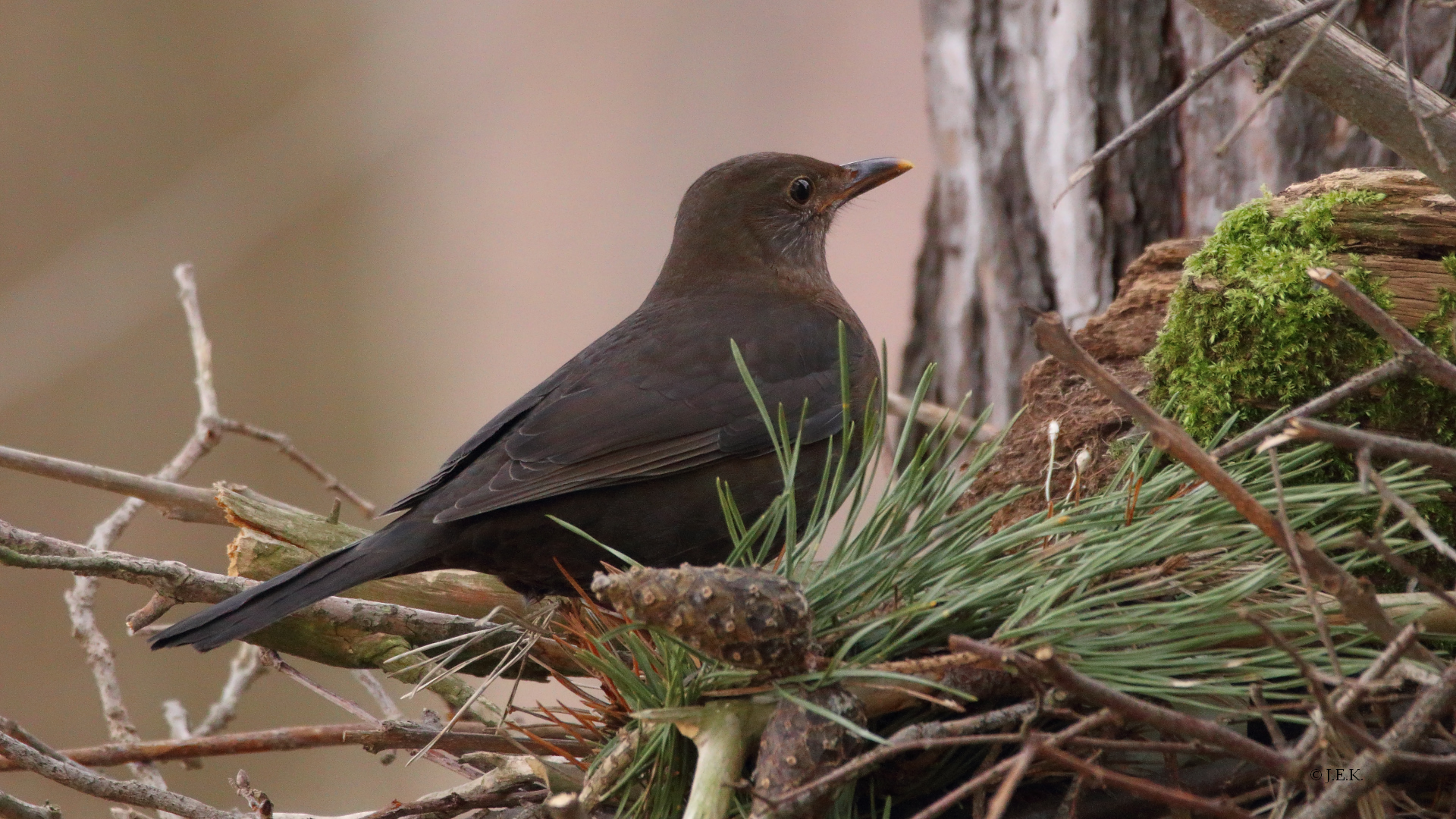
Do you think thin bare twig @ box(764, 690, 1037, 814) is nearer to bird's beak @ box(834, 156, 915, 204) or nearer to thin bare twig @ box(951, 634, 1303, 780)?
thin bare twig @ box(951, 634, 1303, 780)

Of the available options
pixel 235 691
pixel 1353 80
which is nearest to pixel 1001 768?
pixel 1353 80

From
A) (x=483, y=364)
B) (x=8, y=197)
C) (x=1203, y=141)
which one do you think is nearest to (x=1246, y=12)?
(x=1203, y=141)

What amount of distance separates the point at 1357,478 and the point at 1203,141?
1392mm

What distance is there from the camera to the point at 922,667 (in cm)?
135

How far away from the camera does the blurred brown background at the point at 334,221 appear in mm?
4305

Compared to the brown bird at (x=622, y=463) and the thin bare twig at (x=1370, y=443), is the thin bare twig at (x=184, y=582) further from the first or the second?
Result: the thin bare twig at (x=1370, y=443)

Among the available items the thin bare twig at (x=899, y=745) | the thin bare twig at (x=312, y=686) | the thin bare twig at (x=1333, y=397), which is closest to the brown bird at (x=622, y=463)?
the thin bare twig at (x=312, y=686)

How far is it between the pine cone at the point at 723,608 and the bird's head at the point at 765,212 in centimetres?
225

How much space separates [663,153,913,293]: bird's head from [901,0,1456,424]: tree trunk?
26 cm

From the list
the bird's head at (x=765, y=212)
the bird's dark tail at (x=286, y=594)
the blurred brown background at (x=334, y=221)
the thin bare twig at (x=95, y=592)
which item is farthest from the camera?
the blurred brown background at (x=334, y=221)

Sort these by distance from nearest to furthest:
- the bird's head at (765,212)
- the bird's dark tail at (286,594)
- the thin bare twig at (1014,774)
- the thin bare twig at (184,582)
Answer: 1. the thin bare twig at (1014,774)
2. the thin bare twig at (184,582)
3. the bird's dark tail at (286,594)
4. the bird's head at (765,212)

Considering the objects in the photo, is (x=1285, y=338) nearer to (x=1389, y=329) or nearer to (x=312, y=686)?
(x=1389, y=329)

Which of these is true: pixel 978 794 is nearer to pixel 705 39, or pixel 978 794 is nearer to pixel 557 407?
pixel 557 407

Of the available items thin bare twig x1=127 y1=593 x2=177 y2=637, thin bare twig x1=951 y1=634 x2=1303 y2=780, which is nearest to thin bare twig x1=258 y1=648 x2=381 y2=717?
thin bare twig x1=127 y1=593 x2=177 y2=637
